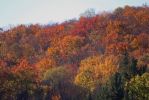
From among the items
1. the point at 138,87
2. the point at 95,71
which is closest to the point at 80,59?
the point at 95,71

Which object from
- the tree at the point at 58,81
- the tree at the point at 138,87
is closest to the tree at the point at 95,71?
Result: the tree at the point at 58,81

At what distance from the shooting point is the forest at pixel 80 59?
57.9 m

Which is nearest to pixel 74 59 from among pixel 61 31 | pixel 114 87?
pixel 61 31

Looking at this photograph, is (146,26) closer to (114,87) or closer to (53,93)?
(53,93)

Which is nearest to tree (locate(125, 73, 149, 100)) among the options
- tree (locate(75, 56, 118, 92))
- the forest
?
the forest

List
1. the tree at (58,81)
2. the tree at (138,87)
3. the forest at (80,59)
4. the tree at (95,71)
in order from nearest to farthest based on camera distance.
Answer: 1. the tree at (138,87)
2. the forest at (80,59)
3. the tree at (95,71)
4. the tree at (58,81)

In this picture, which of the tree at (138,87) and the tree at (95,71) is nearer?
the tree at (138,87)

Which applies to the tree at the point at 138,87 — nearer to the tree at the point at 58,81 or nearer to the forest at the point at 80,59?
the forest at the point at 80,59

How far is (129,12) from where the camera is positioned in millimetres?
129500

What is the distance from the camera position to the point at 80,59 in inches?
4028

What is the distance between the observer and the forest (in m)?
57.9

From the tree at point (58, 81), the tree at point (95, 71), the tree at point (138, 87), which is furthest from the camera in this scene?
the tree at point (58, 81)

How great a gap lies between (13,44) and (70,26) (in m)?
23.7

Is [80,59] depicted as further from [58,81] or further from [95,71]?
[58,81]
